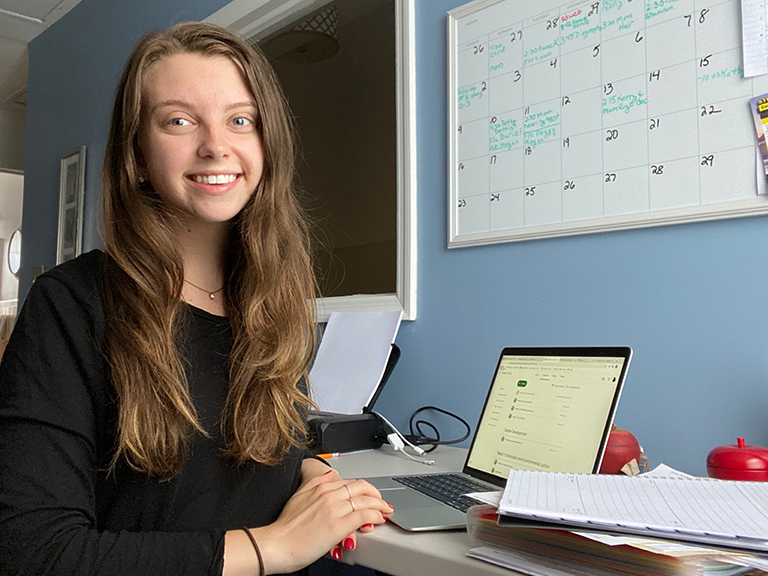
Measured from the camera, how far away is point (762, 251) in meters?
0.95

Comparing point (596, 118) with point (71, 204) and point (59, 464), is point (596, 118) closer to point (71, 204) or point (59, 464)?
point (59, 464)

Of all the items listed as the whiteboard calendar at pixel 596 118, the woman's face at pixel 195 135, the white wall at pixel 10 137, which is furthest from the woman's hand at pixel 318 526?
the white wall at pixel 10 137

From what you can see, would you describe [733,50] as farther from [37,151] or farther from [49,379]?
[37,151]

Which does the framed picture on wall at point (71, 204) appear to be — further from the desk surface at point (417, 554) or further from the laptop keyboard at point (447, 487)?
the desk surface at point (417, 554)

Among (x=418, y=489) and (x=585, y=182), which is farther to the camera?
(x=585, y=182)

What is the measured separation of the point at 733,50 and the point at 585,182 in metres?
0.31

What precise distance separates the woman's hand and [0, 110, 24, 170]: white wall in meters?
5.36

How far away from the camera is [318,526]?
0.75 m

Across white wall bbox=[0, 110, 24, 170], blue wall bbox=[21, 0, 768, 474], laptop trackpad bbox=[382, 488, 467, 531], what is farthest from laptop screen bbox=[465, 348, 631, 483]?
white wall bbox=[0, 110, 24, 170]

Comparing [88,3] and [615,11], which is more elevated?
[88,3]

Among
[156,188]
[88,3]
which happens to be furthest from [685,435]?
[88,3]

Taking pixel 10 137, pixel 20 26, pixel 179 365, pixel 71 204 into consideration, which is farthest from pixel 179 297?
pixel 10 137

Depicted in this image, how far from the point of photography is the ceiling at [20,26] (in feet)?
9.71

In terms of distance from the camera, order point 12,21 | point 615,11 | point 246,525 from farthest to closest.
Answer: point 12,21, point 615,11, point 246,525
